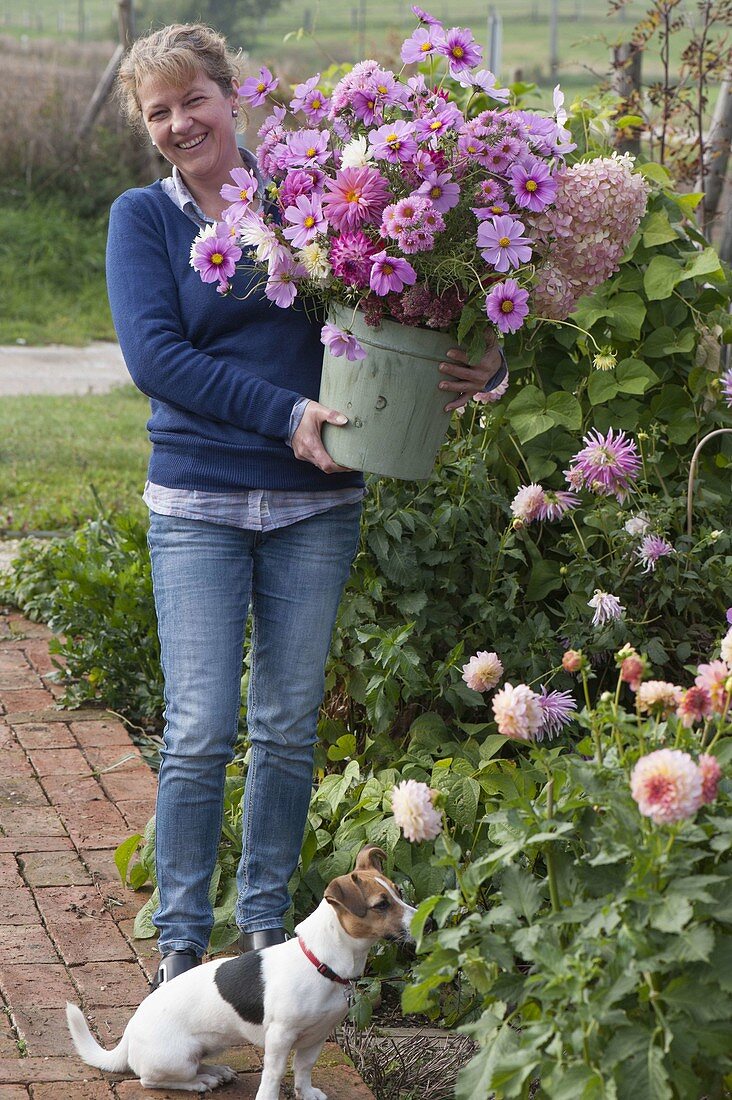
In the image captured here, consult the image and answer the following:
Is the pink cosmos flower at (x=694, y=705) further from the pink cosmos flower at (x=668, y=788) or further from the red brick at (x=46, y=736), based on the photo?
the red brick at (x=46, y=736)

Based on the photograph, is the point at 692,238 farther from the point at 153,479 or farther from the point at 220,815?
the point at 220,815

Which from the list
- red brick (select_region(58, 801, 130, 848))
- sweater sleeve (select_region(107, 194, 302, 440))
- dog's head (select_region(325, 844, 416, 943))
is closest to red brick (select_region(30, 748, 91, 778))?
red brick (select_region(58, 801, 130, 848))

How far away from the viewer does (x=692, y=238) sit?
11.6 feet

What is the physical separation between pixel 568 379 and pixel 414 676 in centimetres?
96

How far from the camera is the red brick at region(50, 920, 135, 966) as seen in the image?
2799mm

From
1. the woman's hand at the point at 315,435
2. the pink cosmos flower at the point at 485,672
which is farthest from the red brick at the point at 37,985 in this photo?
the woman's hand at the point at 315,435

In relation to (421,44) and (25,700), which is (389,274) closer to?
(421,44)

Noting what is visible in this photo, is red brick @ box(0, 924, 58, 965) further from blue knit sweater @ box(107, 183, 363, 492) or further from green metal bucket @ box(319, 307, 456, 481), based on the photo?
green metal bucket @ box(319, 307, 456, 481)

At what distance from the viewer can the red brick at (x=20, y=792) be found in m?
3.57

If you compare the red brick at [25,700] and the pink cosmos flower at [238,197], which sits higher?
the pink cosmos flower at [238,197]

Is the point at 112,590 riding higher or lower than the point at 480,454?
lower

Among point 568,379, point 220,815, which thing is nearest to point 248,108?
point 568,379

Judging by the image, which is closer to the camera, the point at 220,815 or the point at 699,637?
the point at 220,815

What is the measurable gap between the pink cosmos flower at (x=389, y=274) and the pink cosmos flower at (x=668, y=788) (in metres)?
0.93
